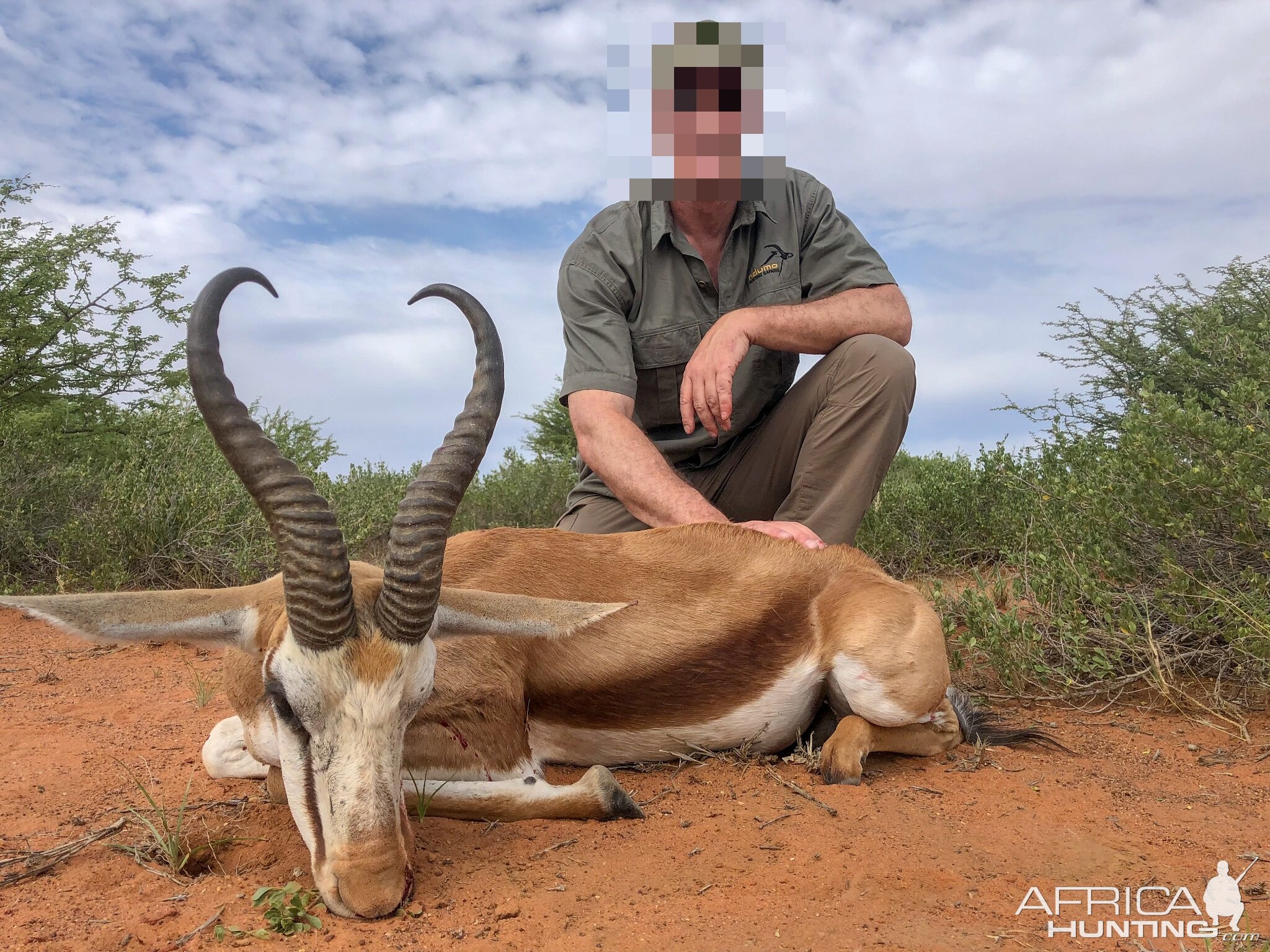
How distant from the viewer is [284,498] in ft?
9.18

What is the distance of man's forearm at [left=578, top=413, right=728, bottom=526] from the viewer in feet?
15.0

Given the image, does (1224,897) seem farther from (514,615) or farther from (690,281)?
(690,281)

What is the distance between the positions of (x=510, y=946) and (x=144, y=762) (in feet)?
7.48

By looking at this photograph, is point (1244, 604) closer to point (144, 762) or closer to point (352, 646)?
point (352, 646)

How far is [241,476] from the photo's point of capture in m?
2.92

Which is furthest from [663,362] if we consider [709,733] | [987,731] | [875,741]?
[987,731]

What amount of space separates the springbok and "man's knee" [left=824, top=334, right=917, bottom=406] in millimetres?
1093

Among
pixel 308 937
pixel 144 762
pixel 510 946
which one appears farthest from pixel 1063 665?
pixel 144 762

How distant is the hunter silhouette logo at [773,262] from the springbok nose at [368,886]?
3.93 metres

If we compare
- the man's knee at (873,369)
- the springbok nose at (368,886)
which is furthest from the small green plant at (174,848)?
the man's knee at (873,369)

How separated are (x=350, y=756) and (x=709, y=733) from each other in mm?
1721

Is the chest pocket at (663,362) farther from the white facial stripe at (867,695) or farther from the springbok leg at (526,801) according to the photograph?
the springbok leg at (526,801)

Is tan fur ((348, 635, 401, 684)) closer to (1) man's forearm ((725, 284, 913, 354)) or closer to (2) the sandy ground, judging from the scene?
(2) the sandy ground

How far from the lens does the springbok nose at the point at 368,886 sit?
2537 millimetres
